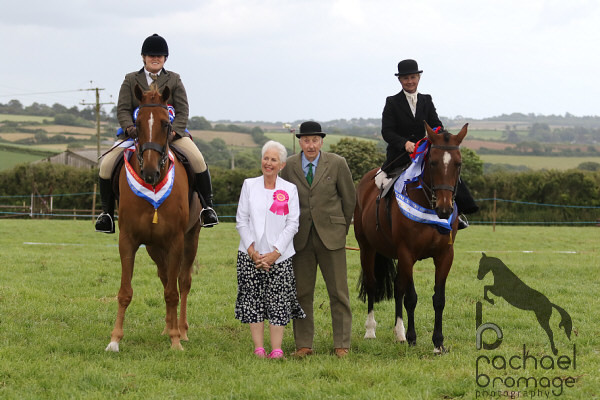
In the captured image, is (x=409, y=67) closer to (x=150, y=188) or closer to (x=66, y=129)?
(x=150, y=188)

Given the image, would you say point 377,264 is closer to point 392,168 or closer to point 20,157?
point 392,168

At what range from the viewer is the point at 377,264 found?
8.65 metres

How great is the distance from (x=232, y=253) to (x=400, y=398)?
1167cm

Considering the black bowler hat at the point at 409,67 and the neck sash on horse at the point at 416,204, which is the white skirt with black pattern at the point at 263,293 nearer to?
the neck sash on horse at the point at 416,204

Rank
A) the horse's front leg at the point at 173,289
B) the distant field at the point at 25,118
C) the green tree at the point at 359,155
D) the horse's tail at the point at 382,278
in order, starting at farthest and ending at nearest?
the distant field at the point at 25,118 < the green tree at the point at 359,155 < the horse's tail at the point at 382,278 < the horse's front leg at the point at 173,289

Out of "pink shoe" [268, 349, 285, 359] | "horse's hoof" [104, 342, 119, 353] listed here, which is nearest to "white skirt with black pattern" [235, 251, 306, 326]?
"pink shoe" [268, 349, 285, 359]

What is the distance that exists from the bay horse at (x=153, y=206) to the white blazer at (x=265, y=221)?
87 centimetres

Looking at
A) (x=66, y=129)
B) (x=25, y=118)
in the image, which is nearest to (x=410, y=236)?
(x=66, y=129)

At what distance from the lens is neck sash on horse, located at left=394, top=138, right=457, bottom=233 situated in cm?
665

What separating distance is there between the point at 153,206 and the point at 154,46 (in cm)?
185

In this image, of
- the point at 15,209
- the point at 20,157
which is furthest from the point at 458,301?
the point at 20,157

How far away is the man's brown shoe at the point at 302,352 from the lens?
21.0ft

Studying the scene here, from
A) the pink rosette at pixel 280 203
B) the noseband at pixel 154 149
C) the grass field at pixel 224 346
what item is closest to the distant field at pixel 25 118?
the grass field at pixel 224 346

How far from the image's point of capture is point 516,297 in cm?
982
